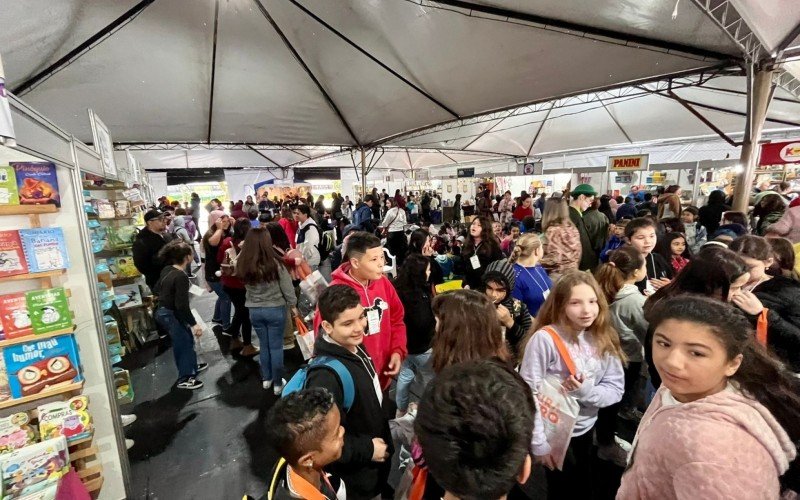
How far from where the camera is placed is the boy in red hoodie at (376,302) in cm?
218

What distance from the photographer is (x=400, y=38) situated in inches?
211

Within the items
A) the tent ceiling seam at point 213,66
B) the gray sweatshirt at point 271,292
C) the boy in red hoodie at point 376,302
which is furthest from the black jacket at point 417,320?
the tent ceiling seam at point 213,66

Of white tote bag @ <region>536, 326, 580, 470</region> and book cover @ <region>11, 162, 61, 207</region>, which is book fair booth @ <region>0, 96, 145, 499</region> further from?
white tote bag @ <region>536, 326, 580, 470</region>

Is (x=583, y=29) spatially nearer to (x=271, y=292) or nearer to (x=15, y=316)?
(x=271, y=292)

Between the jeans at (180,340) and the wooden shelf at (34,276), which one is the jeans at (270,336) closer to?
the jeans at (180,340)

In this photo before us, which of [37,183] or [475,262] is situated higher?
[37,183]

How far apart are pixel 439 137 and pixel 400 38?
838 cm

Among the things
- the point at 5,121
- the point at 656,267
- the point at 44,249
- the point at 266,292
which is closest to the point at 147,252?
the point at 266,292

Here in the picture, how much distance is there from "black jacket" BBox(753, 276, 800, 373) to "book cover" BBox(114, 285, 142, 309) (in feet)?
19.6

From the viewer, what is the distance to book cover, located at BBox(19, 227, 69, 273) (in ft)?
6.12

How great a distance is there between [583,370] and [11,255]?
10.3 feet

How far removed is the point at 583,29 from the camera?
4383mm

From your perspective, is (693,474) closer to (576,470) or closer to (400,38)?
(576,470)

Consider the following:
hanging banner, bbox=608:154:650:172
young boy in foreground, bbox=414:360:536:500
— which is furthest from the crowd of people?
hanging banner, bbox=608:154:650:172
